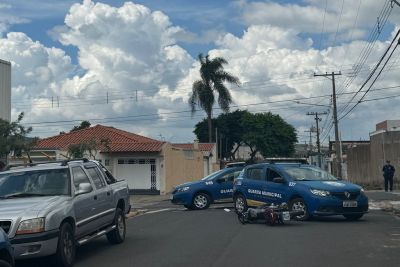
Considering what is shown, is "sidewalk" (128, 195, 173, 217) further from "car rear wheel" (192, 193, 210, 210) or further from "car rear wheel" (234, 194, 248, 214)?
"car rear wheel" (234, 194, 248, 214)

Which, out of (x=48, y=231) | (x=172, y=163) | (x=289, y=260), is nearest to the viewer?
(x=48, y=231)

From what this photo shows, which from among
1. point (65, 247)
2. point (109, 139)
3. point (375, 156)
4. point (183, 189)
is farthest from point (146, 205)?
point (375, 156)

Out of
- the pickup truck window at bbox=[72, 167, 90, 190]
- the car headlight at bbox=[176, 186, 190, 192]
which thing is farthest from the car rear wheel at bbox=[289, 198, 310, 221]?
the pickup truck window at bbox=[72, 167, 90, 190]

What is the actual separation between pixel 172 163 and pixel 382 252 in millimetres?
33529

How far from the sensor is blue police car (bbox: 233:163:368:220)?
15784mm

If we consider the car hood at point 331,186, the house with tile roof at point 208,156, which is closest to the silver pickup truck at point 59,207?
the car hood at point 331,186

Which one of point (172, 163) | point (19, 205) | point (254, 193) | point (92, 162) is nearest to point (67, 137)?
point (172, 163)

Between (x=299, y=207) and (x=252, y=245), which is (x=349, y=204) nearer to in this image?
(x=299, y=207)

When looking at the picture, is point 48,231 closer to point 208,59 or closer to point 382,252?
point 382,252

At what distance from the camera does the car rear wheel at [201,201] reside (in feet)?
72.6

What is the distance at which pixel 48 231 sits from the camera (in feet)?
29.7

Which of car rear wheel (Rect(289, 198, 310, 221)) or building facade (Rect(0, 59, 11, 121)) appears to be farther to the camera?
building facade (Rect(0, 59, 11, 121))

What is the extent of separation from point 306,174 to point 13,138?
958cm

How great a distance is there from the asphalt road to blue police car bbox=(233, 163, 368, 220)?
0.43 m
